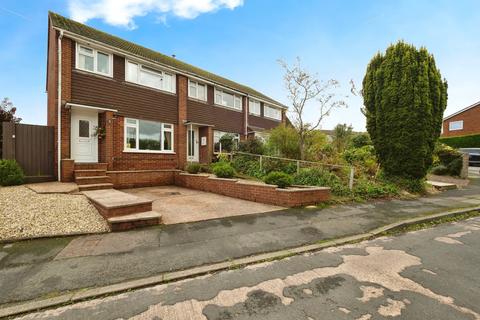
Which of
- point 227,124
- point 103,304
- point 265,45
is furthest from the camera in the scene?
point 227,124

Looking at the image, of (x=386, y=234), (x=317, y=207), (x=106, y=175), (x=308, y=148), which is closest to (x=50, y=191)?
(x=106, y=175)

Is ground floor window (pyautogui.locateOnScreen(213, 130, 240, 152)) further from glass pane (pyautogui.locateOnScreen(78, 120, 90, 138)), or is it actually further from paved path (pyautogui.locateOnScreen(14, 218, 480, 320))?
paved path (pyautogui.locateOnScreen(14, 218, 480, 320))

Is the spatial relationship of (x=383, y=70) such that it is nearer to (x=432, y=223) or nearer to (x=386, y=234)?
(x=432, y=223)

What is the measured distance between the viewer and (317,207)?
7.08m

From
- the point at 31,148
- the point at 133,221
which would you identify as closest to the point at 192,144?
the point at 31,148

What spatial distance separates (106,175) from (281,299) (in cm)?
921

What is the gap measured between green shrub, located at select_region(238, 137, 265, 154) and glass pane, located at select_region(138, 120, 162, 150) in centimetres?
451

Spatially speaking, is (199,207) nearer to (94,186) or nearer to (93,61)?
(94,186)

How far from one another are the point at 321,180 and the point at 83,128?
10.3m

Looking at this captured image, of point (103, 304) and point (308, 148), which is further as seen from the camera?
point (308, 148)

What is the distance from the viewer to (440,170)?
1573cm

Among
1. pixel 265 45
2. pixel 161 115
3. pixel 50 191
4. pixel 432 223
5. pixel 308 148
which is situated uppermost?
pixel 265 45

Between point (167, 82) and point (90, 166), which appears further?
point (167, 82)

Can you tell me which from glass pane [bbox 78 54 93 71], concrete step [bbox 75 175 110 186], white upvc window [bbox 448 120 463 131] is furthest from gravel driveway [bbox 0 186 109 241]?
white upvc window [bbox 448 120 463 131]
